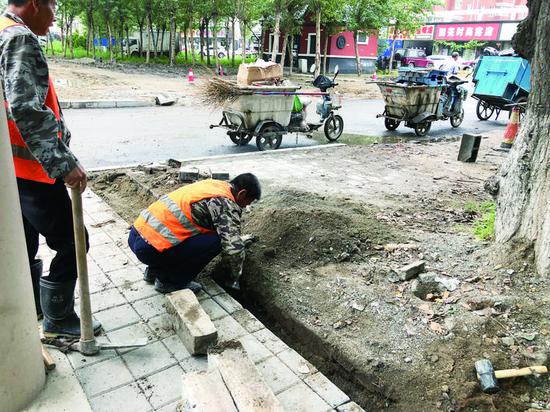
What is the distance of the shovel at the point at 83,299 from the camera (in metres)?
2.43

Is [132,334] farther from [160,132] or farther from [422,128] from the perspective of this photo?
[422,128]

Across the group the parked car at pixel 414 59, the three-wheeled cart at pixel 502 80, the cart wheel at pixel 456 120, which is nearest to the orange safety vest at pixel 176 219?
the three-wheeled cart at pixel 502 80

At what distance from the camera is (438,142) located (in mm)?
10875

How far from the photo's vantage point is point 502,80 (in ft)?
41.3

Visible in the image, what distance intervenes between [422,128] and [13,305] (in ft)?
36.9

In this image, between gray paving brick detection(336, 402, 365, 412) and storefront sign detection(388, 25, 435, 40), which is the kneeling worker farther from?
storefront sign detection(388, 25, 435, 40)

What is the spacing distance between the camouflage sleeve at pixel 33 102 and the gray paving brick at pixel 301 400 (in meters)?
1.75


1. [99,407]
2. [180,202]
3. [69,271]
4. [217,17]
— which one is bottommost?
[99,407]

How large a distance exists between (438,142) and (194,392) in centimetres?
996

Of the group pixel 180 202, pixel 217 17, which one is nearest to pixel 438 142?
pixel 180 202

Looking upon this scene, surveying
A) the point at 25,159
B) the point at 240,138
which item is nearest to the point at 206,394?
the point at 25,159

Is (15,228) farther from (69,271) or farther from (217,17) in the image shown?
(217,17)

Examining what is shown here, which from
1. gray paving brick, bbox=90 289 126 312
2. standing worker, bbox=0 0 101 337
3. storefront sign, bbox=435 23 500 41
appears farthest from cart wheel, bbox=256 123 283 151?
storefront sign, bbox=435 23 500 41

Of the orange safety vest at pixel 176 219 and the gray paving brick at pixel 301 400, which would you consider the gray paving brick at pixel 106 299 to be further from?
the gray paving brick at pixel 301 400
